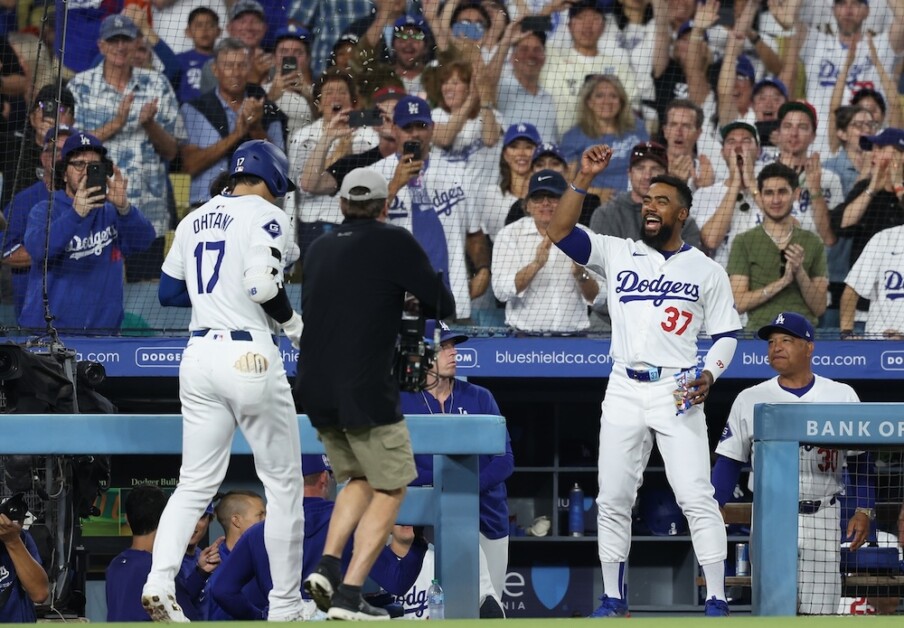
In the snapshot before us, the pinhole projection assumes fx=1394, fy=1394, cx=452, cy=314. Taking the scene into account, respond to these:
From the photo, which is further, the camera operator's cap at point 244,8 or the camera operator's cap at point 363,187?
the camera operator's cap at point 244,8

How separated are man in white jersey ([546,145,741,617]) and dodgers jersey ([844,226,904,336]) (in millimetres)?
3361

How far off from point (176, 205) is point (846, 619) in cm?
547

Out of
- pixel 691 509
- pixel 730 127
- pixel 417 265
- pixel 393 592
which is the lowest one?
pixel 393 592

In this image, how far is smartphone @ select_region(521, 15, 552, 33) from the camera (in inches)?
358

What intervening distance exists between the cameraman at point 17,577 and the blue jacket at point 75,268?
2.91 meters

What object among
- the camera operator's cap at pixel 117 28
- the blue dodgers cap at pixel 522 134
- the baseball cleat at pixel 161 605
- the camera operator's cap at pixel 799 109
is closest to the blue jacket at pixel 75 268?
the camera operator's cap at pixel 117 28

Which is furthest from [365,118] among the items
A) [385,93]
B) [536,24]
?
[536,24]

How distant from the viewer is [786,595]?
493 cm

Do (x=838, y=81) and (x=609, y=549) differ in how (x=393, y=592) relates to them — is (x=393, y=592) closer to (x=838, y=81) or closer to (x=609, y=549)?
(x=609, y=549)

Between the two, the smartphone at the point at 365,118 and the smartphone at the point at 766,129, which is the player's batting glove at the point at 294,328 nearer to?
the smartphone at the point at 365,118

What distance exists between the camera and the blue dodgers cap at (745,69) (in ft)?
29.9

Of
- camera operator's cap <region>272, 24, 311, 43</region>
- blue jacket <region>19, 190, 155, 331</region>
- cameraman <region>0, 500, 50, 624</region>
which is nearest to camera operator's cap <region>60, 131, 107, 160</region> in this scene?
blue jacket <region>19, 190, 155, 331</region>

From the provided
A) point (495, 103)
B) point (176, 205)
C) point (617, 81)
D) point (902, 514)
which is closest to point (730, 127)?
point (617, 81)

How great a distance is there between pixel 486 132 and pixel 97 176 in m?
2.38
